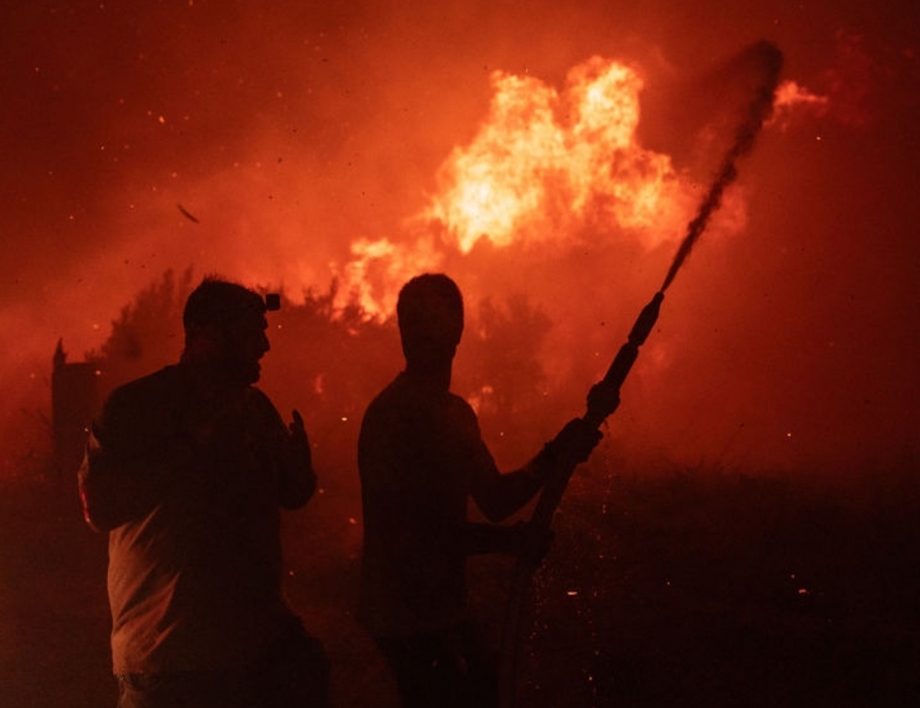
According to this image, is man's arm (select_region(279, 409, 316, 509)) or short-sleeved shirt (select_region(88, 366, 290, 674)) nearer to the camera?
short-sleeved shirt (select_region(88, 366, 290, 674))

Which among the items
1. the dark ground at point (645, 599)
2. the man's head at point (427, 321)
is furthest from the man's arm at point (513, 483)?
the dark ground at point (645, 599)

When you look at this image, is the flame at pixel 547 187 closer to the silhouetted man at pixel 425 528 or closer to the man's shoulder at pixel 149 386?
the silhouetted man at pixel 425 528

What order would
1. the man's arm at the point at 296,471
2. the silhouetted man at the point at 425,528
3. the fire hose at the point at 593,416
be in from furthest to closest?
the man's arm at the point at 296,471, the fire hose at the point at 593,416, the silhouetted man at the point at 425,528

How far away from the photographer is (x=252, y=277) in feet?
40.7

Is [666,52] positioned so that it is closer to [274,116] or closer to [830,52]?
[830,52]

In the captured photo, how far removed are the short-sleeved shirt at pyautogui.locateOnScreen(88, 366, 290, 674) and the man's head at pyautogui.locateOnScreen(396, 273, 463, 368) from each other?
0.70m

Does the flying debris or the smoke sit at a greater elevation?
the flying debris

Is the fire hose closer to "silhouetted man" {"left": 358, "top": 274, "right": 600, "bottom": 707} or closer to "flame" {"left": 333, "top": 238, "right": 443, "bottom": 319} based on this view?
"silhouetted man" {"left": 358, "top": 274, "right": 600, "bottom": 707}

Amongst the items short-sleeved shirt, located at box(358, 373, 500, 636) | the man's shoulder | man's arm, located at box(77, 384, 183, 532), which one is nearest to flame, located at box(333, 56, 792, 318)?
short-sleeved shirt, located at box(358, 373, 500, 636)

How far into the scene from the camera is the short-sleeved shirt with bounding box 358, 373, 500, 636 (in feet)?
8.33

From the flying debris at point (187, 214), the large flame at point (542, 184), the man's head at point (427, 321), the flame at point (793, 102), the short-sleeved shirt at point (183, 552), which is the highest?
the flame at point (793, 102)

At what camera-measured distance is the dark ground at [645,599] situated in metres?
4.85

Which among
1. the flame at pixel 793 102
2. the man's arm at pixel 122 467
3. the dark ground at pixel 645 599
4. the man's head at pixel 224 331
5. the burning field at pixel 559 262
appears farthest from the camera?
the flame at pixel 793 102

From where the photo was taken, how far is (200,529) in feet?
8.33
